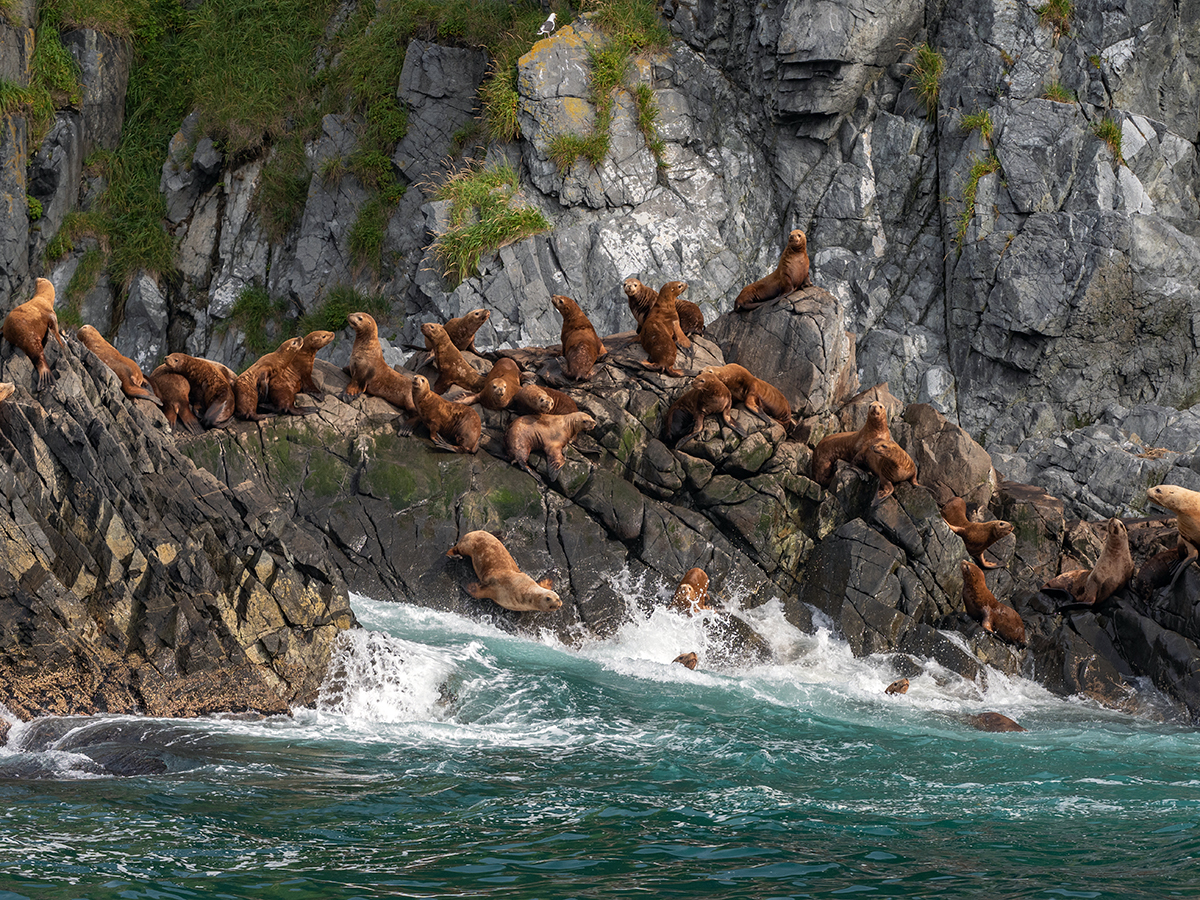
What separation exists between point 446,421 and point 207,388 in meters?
2.79

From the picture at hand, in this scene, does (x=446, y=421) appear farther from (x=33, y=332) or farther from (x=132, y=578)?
(x=132, y=578)

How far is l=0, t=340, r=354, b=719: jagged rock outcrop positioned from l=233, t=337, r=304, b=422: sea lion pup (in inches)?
98.3

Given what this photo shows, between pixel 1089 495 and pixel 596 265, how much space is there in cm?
974

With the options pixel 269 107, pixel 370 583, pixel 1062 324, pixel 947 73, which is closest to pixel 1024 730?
pixel 370 583

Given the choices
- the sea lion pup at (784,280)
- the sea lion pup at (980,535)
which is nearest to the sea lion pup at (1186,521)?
→ the sea lion pup at (980,535)

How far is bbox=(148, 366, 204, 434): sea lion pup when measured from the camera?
41.9 feet

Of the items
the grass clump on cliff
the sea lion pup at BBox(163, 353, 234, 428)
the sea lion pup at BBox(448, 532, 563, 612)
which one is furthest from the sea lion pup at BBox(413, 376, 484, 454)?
the grass clump on cliff

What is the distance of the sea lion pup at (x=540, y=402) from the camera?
1338 cm

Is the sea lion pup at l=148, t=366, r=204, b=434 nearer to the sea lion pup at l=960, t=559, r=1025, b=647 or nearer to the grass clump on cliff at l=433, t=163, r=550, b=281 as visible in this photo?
the grass clump on cliff at l=433, t=163, r=550, b=281

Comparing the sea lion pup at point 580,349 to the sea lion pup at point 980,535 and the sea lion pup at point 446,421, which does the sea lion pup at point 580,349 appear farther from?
the sea lion pup at point 980,535

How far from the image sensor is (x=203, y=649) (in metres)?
8.92

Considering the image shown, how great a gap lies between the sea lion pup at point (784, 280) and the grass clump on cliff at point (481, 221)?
6.63m

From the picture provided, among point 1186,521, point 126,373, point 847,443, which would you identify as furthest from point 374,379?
point 1186,521

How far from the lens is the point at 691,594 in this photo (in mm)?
12398
